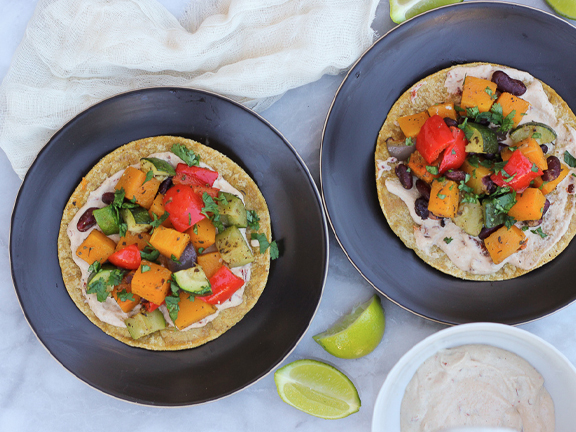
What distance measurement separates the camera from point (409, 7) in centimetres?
335

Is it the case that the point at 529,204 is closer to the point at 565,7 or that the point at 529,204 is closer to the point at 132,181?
the point at 565,7

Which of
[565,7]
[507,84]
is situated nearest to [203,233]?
[507,84]

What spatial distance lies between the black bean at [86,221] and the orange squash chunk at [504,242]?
107 inches

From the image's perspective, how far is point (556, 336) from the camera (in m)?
3.58

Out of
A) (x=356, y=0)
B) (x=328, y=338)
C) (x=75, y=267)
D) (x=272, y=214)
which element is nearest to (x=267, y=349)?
(x=328, y=338)

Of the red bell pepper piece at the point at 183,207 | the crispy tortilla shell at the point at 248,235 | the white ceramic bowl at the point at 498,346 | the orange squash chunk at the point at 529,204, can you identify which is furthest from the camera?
the crispy tortilla shell at the point at 248,235

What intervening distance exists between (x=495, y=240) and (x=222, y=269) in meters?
1.87

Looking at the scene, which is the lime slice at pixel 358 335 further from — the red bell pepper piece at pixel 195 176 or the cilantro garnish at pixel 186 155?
the cilantro garnish at pixel 186 155

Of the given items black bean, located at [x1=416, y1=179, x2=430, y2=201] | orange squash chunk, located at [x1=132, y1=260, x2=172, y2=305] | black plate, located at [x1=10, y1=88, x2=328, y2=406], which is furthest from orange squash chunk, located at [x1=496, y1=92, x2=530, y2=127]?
orange squash chunk, located at [x1=132, y1=260, x2=172, y2=305]

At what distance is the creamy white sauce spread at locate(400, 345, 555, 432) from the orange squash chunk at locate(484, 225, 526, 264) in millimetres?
633

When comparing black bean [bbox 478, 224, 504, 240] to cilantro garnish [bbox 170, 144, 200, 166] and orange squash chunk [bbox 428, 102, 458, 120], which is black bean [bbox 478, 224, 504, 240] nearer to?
orange squash chunk [bbox 428, 102, 458, 120]

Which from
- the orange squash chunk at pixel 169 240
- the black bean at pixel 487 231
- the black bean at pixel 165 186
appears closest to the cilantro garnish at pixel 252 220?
the orange squash chunk at pixel 169 240

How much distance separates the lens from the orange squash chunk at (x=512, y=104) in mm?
3129

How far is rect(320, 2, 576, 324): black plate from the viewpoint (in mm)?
3271
